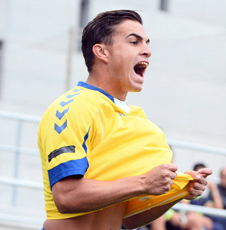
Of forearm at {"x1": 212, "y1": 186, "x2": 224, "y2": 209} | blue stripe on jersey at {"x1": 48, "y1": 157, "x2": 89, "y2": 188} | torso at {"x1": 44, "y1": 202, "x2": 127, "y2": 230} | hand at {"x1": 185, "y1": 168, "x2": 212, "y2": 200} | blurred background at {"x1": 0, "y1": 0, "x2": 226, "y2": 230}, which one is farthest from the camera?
blurred background at {"x1": 0, "y1": 0, "x2": 226, "y2": 230}

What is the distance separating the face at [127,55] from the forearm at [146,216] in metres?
0.63

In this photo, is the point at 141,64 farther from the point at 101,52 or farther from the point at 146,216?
the point at 146,216

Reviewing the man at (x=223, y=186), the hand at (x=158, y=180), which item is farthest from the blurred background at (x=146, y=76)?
the hand at (x=158, y=180)

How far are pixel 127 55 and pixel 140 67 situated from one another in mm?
113

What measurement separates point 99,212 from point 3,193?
573cm

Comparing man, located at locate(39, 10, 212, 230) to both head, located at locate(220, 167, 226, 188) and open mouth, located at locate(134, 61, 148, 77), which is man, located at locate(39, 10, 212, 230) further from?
head, located at locate(220, 167, 226, 188)

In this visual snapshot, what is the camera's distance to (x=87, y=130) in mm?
2340

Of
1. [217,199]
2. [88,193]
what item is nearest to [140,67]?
[88,193]

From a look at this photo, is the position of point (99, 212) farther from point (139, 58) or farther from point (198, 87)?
point (198, 87)

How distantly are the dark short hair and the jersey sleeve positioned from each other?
339 millimetres

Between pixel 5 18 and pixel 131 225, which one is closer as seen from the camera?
pixel 131 225

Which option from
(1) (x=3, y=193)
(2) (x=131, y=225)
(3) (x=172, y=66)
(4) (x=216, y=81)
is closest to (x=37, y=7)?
(3) (x=172, y=66)

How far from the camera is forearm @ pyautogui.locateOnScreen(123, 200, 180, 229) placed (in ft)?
9.10

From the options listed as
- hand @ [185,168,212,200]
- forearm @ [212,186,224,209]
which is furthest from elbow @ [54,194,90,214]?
forearm @ [212,186,224,209]
